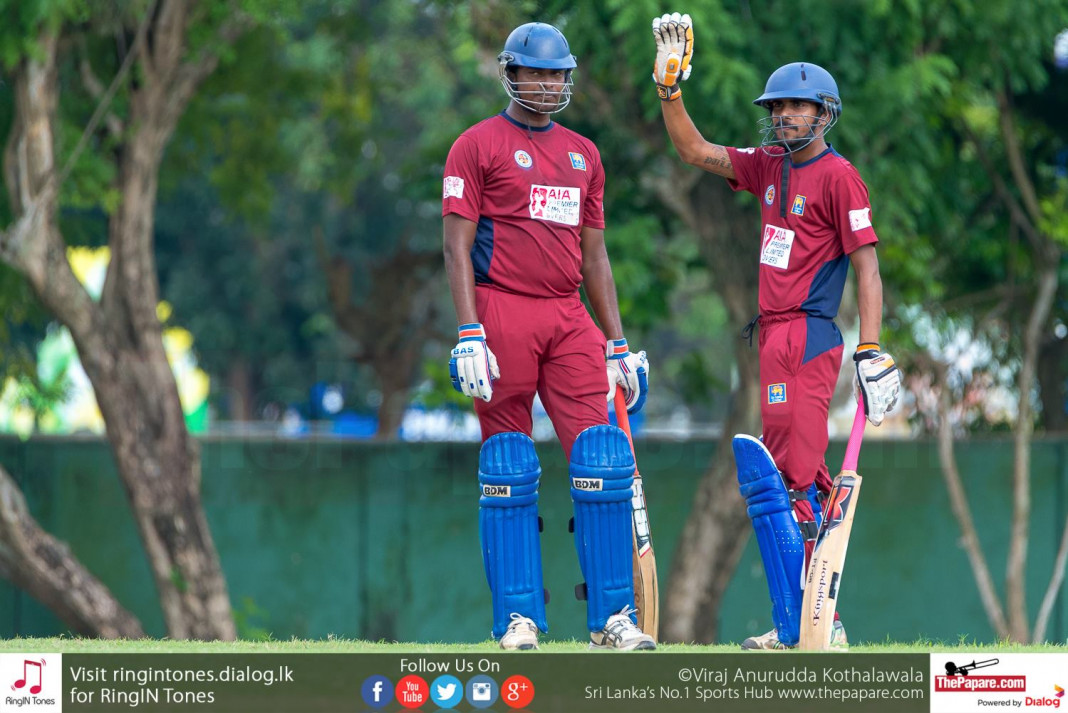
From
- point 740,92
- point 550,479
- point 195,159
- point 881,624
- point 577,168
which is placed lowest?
point 881,624

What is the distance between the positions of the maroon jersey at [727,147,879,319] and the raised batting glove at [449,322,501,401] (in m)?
1.29

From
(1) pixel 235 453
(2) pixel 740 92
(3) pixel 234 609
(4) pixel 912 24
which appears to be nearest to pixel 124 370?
(1) pixel 235 453

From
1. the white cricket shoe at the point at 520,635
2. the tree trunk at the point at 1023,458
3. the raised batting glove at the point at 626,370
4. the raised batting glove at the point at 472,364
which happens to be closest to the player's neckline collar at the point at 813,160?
the raised batting glove at the point at 626,370

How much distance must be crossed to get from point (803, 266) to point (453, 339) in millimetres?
7467

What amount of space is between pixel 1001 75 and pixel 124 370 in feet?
23.3

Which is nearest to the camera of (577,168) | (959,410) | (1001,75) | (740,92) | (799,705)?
(799,705)

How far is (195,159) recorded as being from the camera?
46.9ft

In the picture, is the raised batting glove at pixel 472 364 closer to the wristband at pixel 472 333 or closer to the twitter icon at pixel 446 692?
the wristband at pixel 472 333

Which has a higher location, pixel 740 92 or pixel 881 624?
pixel 740 92

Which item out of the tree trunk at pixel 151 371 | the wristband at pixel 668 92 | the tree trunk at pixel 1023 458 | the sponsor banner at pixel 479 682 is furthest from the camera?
the tree trunk at pixel 1023 458

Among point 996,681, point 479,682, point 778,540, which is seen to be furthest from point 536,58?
point 996,681

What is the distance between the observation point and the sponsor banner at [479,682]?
4422 mm

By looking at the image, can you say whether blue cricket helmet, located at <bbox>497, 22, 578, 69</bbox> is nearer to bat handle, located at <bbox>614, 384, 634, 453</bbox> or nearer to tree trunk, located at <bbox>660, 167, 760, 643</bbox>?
bat handle, located at <bbox>614, 384, 634, 453</bbox>

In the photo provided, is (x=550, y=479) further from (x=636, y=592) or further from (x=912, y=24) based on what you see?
(x=636, y=592)
